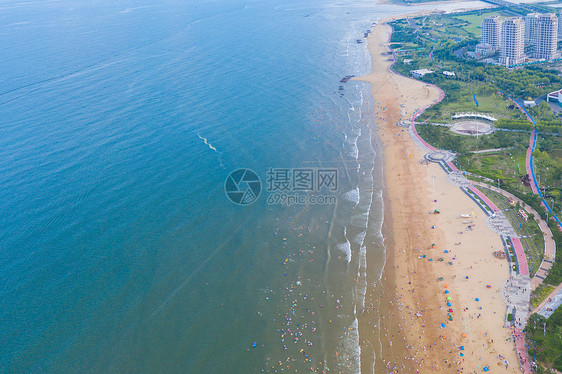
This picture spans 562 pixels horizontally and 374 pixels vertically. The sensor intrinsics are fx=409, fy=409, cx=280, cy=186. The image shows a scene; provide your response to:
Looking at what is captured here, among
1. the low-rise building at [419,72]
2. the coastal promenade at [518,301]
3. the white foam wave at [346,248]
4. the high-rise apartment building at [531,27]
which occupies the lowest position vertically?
the coastal promenade at [518,301]

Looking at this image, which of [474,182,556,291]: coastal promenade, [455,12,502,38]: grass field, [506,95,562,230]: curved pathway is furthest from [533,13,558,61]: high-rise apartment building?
[474,182,556,291]: coastal promenade

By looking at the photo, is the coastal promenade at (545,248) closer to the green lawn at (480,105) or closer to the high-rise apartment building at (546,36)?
the green lawn at (480,105)

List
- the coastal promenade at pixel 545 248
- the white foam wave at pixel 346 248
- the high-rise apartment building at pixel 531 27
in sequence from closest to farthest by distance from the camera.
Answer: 1. the coastal promenade at pixel 545 248
2. the white foam wave at pixel 346 248
3. the high-rise apartment building at pixel 531 27

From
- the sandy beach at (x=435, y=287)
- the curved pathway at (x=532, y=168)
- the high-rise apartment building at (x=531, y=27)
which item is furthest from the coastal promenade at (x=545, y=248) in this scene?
the high-rise apartment building at (x=531, y=27)

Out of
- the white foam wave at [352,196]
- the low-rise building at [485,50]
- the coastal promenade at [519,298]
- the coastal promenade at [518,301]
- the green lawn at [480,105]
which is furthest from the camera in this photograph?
the low-rise building at [485,50]

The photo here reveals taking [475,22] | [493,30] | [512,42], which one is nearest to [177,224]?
[512,42]

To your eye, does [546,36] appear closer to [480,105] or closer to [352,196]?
[480,105]
